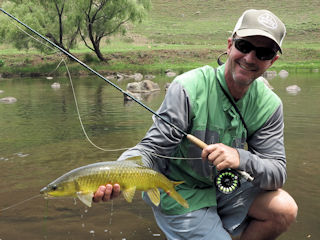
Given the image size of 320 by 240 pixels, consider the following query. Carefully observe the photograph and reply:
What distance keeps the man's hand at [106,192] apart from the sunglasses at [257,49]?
121cm

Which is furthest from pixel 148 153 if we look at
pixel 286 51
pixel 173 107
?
pixel 286 51

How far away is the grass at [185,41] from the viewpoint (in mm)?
30047

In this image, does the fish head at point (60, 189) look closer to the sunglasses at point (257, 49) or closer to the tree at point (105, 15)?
the sunglasses at point (257, 49)

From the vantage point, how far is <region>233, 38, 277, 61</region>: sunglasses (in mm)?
2674

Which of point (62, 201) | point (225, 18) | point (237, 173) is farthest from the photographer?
point (225, 18)

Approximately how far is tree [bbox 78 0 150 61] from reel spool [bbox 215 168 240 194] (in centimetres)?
2706

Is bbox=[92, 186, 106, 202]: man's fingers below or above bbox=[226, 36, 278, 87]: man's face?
below

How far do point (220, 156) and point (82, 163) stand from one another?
10.9ft

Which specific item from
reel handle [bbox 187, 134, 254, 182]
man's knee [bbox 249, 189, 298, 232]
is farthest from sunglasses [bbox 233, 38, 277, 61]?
man's knee [bbox 249, 189, 298, 232]

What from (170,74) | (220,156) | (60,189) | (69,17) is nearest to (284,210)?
(220,156)

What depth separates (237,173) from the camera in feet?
8.98

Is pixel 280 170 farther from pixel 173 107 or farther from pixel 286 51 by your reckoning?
pixel 286 51

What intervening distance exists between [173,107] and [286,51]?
34355mm

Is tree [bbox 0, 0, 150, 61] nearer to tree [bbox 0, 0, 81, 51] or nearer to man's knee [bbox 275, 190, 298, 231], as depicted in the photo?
tree [bbox 0, 0, 81, 51]
